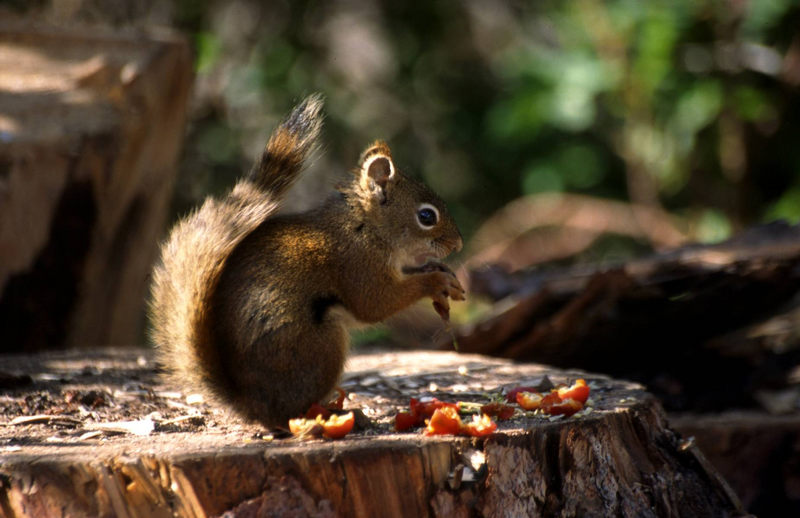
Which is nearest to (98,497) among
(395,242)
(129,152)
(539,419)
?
(539,419)

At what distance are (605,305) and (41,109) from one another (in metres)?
1.89

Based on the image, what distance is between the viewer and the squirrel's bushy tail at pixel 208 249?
1.72m

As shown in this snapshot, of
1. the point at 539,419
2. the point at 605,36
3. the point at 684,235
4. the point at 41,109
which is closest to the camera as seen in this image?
the point at 539,419

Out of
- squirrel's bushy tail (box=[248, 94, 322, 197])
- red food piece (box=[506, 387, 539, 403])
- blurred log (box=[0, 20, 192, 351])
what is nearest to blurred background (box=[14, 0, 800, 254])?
blurred log (box=[0, 20, 192, 351])

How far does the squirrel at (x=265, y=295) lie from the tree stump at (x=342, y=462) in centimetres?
10

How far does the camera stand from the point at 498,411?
1713 millimetres

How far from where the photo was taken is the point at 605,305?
2.74m

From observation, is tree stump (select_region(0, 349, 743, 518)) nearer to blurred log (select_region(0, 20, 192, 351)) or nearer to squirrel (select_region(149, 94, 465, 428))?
squirrel (select_region(149, 94, 465, 428))

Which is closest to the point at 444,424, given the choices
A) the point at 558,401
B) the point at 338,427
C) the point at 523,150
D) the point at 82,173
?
the point at 338,427

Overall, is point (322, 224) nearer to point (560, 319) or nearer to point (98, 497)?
point (98, 497)

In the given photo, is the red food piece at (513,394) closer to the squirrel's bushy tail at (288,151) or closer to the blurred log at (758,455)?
the squirrel's bushy tail at (288,151)

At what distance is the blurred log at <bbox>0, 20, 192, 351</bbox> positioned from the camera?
113 inches

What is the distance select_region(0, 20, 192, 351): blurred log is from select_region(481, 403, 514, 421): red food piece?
69.4 inches

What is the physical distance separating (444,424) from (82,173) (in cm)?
188
